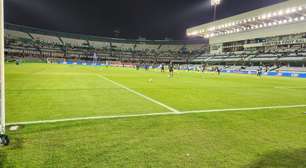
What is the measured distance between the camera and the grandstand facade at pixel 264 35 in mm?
44469

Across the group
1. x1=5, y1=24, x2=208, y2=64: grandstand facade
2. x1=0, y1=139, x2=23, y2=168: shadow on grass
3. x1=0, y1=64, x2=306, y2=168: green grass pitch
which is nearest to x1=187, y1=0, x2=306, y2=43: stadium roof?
x1=5, y1=24, x2=208, y2=64: grandstand facade

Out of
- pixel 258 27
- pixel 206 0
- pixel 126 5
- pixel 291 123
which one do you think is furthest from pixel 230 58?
pixel 291 123

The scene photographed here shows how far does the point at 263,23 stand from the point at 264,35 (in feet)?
19.4

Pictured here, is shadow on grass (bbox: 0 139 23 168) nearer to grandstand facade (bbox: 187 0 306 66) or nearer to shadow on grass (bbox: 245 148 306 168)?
shadow on grass (bbox: 245 148 306 168)

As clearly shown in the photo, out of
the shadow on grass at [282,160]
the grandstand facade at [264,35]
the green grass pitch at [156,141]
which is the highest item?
the grandstand facade at [264,35]

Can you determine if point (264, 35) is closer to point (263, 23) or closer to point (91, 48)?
point (263, 23)

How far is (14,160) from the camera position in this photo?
2.80 m

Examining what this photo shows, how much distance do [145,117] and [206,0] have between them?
56435mm

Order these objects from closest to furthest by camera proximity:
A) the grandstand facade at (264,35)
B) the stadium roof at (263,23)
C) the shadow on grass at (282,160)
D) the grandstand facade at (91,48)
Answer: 1. the shadow on grass at (282,160)
2. the stadium roof at (263,23)
3. the grandstand facade at (264,35)
4. the grandstand facade at (91,48)

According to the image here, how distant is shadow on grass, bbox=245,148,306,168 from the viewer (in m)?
2.89

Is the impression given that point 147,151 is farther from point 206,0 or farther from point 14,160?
point 206,0

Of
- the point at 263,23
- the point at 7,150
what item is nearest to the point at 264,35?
the point at 263,23

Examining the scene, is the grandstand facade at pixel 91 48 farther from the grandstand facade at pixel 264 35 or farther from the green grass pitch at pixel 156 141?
the green grass pitch at pixel 156 141

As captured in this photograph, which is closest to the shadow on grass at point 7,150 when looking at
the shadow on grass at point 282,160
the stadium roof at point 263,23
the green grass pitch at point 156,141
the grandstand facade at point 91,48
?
the green grass pitch at point 156,141
